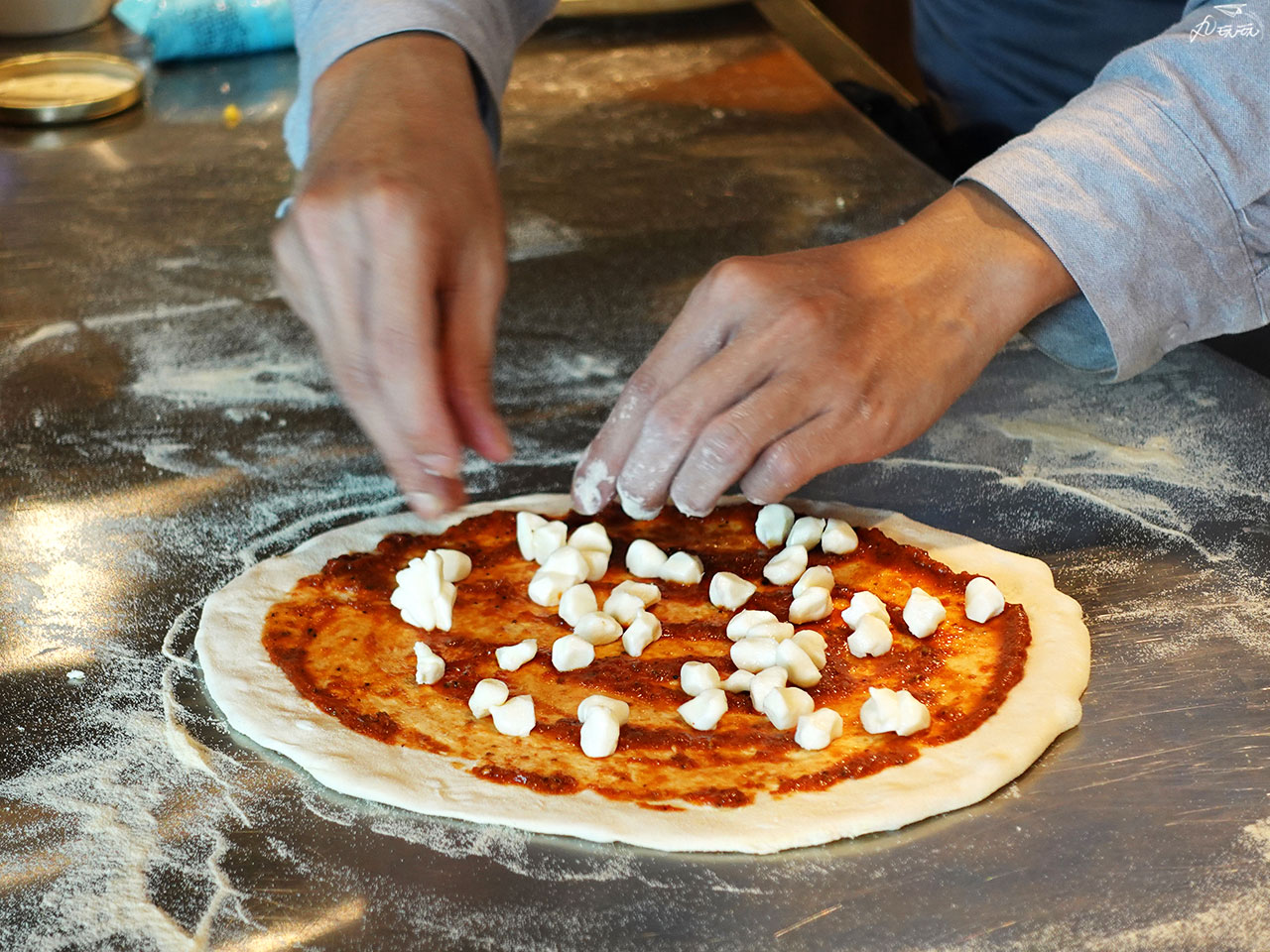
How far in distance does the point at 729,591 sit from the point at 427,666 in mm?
330

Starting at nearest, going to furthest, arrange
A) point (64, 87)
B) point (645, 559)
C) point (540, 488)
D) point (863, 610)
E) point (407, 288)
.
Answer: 1. point (407, 288)
2. point (863, 610)
3. point (645, 559)
4. point (540, 488)
5. point (64, 87)

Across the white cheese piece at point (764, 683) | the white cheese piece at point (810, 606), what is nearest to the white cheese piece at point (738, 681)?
the white cheese piece at point (764, 683)

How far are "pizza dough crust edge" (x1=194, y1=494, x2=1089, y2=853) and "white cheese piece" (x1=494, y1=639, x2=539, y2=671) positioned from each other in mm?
139

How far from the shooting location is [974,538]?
1.52m

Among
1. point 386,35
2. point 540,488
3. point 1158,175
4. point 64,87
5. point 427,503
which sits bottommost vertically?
point 540,488

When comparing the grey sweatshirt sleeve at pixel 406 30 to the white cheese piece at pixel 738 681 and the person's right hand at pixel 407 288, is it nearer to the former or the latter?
the person's right hand at pixel 407 288

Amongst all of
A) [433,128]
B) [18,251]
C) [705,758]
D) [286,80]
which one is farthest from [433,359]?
[286,80]

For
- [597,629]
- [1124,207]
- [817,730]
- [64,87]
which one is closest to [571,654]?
[597,629]

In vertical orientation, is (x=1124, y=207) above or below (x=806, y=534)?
above

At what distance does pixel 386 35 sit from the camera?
1510mm

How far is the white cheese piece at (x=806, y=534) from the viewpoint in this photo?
1476 mm

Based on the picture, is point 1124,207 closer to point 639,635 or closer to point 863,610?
point 863,610

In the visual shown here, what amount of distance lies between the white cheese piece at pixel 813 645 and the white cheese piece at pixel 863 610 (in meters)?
A: 0.05

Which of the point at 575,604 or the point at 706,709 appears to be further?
the point at 575,604
